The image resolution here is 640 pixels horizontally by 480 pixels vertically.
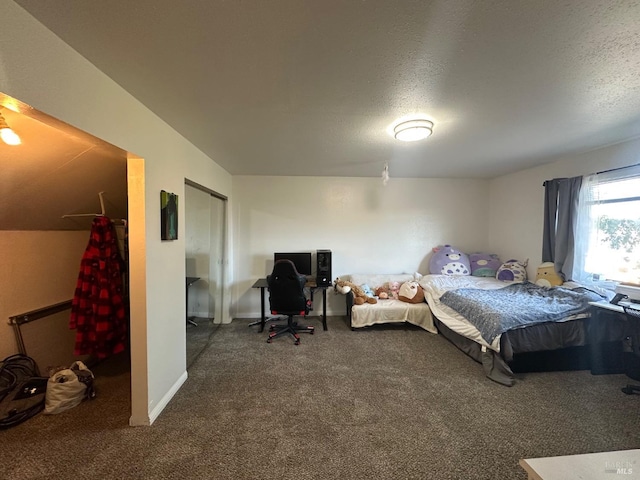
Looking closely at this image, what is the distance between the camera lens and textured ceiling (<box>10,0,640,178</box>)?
Result: 1.02 meters

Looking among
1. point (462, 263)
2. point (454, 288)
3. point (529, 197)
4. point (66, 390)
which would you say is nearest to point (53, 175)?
point (66, 390)

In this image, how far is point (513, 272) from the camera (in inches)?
146

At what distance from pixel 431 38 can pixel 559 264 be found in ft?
11.4

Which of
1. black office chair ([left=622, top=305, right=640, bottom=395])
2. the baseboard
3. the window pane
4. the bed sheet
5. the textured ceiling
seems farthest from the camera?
the bed sheet

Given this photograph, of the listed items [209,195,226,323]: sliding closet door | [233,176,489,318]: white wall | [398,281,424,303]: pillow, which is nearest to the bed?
[398,281,424,303]: pillow

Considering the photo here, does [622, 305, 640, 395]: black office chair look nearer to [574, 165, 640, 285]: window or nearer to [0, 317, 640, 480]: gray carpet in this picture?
[0, 317, 640, 480]: gray carpet

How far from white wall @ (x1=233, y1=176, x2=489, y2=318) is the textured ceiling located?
1767 mm

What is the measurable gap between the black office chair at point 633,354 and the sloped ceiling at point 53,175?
4.37 meters

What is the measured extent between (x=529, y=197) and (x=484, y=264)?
117 centimetres

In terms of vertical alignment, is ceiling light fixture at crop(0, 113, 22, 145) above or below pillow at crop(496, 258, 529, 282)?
above

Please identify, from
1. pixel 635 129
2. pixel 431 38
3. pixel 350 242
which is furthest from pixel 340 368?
pixel 635 129

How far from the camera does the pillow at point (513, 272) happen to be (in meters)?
3.68

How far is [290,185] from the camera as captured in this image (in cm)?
416

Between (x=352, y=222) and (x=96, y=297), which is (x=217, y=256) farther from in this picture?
(x=352, y=222)
